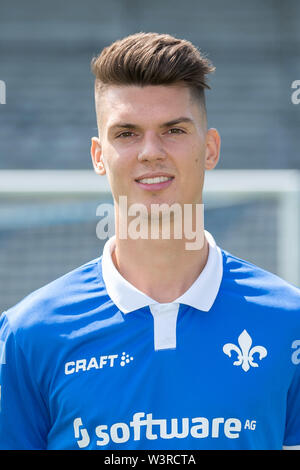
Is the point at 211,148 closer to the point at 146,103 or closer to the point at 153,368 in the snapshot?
the point at 146,103

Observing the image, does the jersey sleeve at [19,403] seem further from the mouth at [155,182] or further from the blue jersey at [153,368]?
the mouth at [155,182]

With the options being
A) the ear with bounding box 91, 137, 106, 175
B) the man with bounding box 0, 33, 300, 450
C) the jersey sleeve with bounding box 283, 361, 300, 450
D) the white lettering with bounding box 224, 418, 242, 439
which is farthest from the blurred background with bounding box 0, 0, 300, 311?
the white lettering with bounding box 224, 418, 242, 439

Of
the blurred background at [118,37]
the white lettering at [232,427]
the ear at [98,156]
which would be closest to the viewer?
the white lettering at [232,427]

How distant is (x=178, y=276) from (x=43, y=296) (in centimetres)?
28

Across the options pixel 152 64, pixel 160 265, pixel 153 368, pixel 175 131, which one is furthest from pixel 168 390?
pixel 152 64

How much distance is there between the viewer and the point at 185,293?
5.01 ft

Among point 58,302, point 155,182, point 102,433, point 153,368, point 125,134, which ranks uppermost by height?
point 125,134

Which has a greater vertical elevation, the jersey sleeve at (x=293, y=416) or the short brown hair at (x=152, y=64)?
the short brown hair at (x=152, y=64)

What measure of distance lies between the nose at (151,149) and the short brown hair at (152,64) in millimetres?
131

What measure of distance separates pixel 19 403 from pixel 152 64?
726 millimetres

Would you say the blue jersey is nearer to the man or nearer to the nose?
the man

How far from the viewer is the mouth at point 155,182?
4.76ft

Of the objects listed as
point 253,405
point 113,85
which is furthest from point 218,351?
point 113,85

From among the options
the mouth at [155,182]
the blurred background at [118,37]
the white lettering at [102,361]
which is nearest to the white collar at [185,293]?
the white lettering at [102,361]
